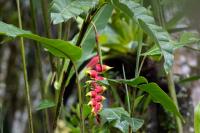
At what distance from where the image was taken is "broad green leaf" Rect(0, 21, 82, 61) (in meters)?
0.70

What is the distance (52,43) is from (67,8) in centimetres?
7

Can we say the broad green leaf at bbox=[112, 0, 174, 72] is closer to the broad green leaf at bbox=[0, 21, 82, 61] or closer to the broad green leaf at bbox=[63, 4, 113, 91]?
the broad green leaf at bbox=[0, 21, 82, 61]

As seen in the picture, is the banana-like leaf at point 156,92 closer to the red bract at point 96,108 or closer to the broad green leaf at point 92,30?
the red bract at point 96,108

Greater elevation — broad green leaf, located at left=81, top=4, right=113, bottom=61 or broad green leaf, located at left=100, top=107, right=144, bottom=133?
broad green leaf, located at left=81, top=4, right=113, bottom=61

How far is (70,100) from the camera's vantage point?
1965mm

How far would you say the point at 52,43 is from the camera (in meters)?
0.72

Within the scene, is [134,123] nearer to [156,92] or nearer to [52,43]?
[156,92]

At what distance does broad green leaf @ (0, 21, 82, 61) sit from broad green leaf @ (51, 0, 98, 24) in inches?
2.2

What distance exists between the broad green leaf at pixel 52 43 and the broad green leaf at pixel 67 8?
0.18ft

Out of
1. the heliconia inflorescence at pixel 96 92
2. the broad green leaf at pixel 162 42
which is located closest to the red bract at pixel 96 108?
the heliconia inflorescence at pixel 96 92

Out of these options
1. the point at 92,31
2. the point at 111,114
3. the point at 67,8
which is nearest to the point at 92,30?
the point at 92,31

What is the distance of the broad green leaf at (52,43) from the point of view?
2.28ft

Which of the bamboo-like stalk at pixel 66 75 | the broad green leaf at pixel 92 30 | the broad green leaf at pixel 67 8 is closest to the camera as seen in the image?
the broad green leaf at pixel 67 8

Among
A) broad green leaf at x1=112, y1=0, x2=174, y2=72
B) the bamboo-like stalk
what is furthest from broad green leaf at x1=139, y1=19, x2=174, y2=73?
the bamboo-like stalk
